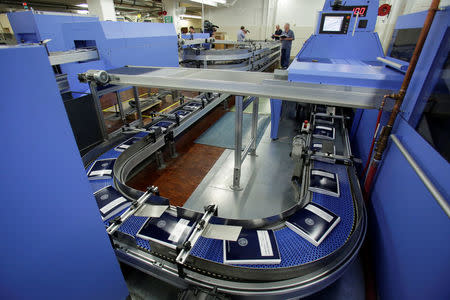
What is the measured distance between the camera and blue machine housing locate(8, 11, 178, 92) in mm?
3213

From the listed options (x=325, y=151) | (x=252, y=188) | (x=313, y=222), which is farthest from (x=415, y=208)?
(x=252, y=188)

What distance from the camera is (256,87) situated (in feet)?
6.57

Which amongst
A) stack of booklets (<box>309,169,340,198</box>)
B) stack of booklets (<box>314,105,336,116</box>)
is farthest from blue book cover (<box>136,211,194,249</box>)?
stack of booklets (<box>314,105,336,116</box>)

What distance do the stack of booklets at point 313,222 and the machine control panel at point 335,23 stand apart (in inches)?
125

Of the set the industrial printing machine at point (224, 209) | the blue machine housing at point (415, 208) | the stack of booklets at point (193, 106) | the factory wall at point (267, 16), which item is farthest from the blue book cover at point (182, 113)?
the factory wall at point (267, 16)

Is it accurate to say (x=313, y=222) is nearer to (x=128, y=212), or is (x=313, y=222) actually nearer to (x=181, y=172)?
(x=128, y=212)

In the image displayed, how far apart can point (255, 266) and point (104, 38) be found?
3.40 metres

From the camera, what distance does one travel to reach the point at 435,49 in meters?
1.45

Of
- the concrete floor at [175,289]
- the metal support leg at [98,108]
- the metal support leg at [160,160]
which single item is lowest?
the concrete floor at [175,289]

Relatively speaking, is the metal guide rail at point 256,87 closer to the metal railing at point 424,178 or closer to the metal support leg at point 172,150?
the metal railing at point 424,178

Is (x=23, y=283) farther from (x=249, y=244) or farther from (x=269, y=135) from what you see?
(x=269, y=135)

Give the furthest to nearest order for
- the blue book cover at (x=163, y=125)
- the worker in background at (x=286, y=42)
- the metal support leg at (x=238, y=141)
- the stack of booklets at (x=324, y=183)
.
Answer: the worker in background at (x=286, y=42)
the blue book cover at (x=163, y=125)
the metal support leg at (x=238, y=141)
the stack of booklets at (x=324, y=183)

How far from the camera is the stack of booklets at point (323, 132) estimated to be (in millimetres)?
3492

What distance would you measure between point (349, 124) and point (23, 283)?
525cm
